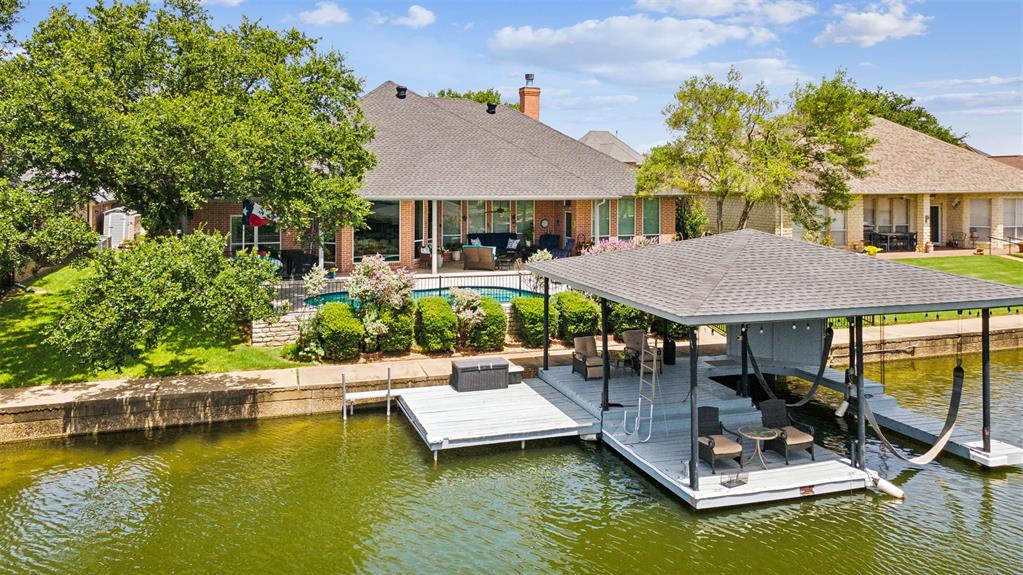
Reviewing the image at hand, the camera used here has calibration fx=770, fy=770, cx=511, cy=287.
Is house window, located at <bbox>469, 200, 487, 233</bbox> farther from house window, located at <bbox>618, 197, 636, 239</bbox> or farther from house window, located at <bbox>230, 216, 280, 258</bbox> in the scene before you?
house window, located at <bbox>230, 216, 280, 258</bbox>

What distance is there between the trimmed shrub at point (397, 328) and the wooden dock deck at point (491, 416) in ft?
9.49

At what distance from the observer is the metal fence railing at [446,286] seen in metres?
20.7

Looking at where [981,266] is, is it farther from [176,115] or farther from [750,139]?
[176,115]

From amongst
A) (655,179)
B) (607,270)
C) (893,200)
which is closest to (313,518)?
(607,270)

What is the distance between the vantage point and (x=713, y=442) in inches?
474

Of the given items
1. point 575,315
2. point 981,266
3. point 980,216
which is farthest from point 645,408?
point 980,216

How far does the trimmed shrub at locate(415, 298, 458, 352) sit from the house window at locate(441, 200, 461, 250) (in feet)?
35.1

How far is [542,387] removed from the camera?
17.1 m

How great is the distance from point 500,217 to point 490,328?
12.2 metres

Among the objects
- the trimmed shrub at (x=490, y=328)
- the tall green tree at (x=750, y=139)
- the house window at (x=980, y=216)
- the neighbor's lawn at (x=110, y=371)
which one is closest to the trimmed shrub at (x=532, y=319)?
the trimmed shrub at (x=490, y=328)

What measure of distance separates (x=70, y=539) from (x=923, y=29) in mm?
33926

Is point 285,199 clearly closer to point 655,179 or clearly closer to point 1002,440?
point 655,179

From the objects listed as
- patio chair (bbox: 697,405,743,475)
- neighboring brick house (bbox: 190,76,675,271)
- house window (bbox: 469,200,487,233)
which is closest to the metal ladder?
patio chair (bbox: 697,405,743,475)

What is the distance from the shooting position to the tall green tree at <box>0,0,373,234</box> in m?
15.8
